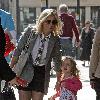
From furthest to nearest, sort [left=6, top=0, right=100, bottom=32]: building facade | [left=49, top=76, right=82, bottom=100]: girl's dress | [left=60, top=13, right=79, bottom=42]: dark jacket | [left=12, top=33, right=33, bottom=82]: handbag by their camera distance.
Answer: [left=6, top=0, right=100, bottom=32]: building facade < [left=60, top=13, right=79, bottom=42]: dark jacket < [left=49, top=76, right=82, bottom=100]: girl's dress < [left=12, top=33, right=33, bottom=82]: handbag

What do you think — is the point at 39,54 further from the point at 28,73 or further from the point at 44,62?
the point at 28,73

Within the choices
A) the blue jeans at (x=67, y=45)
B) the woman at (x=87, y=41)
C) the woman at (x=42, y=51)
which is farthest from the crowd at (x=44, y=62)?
the woman at (x=87, y=41)

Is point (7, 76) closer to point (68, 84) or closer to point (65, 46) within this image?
point (68, 84)

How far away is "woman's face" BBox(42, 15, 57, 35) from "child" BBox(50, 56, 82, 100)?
18.7 inches

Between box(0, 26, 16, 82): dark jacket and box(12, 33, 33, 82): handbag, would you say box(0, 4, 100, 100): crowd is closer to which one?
box(12, 33, 33, 82): handbag

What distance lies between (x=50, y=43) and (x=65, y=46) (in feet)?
21.8

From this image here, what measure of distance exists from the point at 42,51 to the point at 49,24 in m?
0.34

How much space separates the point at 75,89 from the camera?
6766 mm

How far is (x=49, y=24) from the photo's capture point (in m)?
6.46

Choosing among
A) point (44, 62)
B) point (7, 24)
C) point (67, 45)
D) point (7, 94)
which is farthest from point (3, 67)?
point (67, 45)

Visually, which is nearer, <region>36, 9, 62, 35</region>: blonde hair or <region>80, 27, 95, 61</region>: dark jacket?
<region>36, 9, 62, 35</region>: blonde hair

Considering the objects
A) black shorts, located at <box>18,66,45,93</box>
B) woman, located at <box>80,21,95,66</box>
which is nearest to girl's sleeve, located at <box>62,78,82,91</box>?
black shorts, located at <box>18,66,45,93</box>

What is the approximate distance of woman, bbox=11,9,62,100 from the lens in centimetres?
645

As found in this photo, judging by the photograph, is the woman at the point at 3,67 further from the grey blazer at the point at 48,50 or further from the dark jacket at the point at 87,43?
the dark jacket at the point at 87,43
